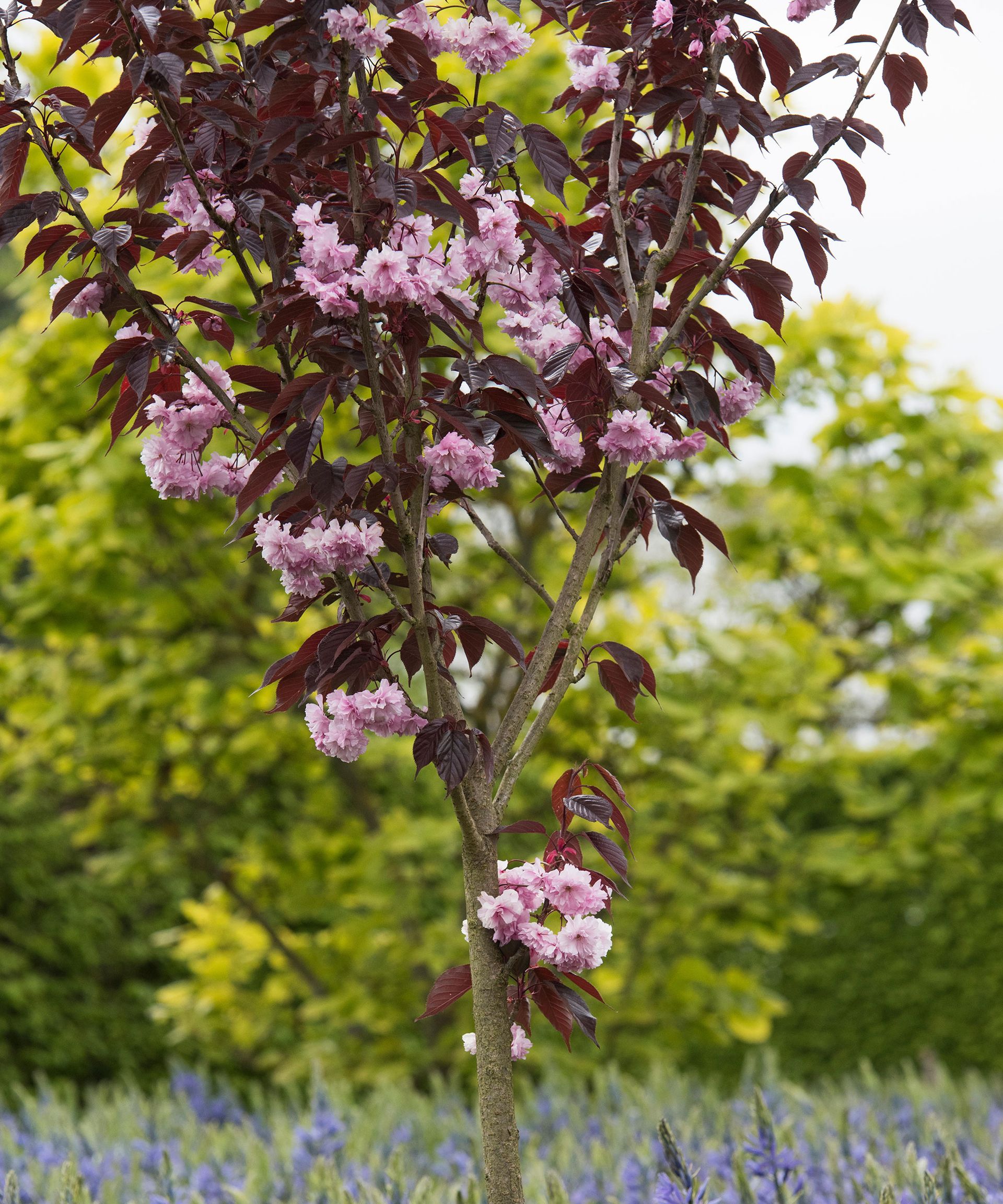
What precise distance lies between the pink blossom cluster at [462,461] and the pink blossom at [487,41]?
59 cm

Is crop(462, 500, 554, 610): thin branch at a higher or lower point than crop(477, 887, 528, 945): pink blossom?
higher

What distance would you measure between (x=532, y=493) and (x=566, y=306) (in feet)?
9.33

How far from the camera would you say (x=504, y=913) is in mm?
1753

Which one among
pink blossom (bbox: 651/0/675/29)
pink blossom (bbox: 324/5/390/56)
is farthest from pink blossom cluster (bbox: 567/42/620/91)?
pink blossom (bbox: 324/5/390/56)

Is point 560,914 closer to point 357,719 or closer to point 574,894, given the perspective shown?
point 574,894

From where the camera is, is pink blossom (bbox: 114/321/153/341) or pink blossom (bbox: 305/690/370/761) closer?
pink blossom (bbox: 305/690/370/761)

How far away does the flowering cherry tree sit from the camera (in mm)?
1698

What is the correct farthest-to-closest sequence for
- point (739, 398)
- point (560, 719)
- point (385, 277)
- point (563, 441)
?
point (560, 719), point (739, 398), point (563, 441), point (385, 277)

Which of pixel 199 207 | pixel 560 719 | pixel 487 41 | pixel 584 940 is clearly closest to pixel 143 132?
pixel 199 207

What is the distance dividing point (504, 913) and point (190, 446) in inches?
34.9

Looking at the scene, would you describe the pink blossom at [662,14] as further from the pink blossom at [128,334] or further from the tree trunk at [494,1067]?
the tree trunk at [494,1067]

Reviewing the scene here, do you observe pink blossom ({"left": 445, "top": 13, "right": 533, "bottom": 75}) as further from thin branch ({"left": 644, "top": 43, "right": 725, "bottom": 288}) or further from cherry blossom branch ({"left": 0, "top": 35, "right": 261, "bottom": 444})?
cherry blossom branch ({"left": 0, "top": 35, "right": 261, "bottom": 444})

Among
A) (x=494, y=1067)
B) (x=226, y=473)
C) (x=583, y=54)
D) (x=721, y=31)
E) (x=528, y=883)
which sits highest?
(x=583, y=54)

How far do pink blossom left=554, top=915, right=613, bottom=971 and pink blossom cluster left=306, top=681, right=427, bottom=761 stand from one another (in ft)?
1.25
